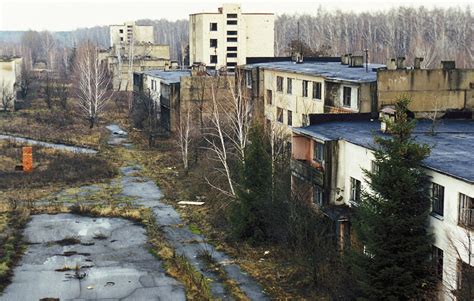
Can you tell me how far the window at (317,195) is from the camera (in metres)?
23.6

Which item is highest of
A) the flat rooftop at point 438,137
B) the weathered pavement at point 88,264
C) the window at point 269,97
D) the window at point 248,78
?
the window at point 248,78

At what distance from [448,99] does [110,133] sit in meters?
34.4

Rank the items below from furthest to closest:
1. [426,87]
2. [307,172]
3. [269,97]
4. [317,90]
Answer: [269,97] → [317,90] → [426,87] → [307,172]

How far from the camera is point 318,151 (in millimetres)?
23781

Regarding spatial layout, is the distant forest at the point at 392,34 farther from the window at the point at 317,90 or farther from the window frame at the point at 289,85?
the window at the point at 317,90

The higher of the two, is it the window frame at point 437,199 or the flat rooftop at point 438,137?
the flat rooftop at point 438,137

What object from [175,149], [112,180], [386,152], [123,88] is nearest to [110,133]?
[175,149]

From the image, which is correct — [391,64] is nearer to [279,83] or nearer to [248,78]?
[279,83]

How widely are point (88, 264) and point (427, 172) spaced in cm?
1270

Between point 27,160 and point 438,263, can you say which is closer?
point 438,263

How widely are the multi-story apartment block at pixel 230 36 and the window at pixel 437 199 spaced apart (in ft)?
228

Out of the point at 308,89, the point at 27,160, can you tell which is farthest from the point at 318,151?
the point at 27,160

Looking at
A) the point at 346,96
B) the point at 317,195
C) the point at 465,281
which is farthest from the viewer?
the point at 346,96

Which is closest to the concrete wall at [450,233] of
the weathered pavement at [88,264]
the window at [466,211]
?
the window at [466,211]
